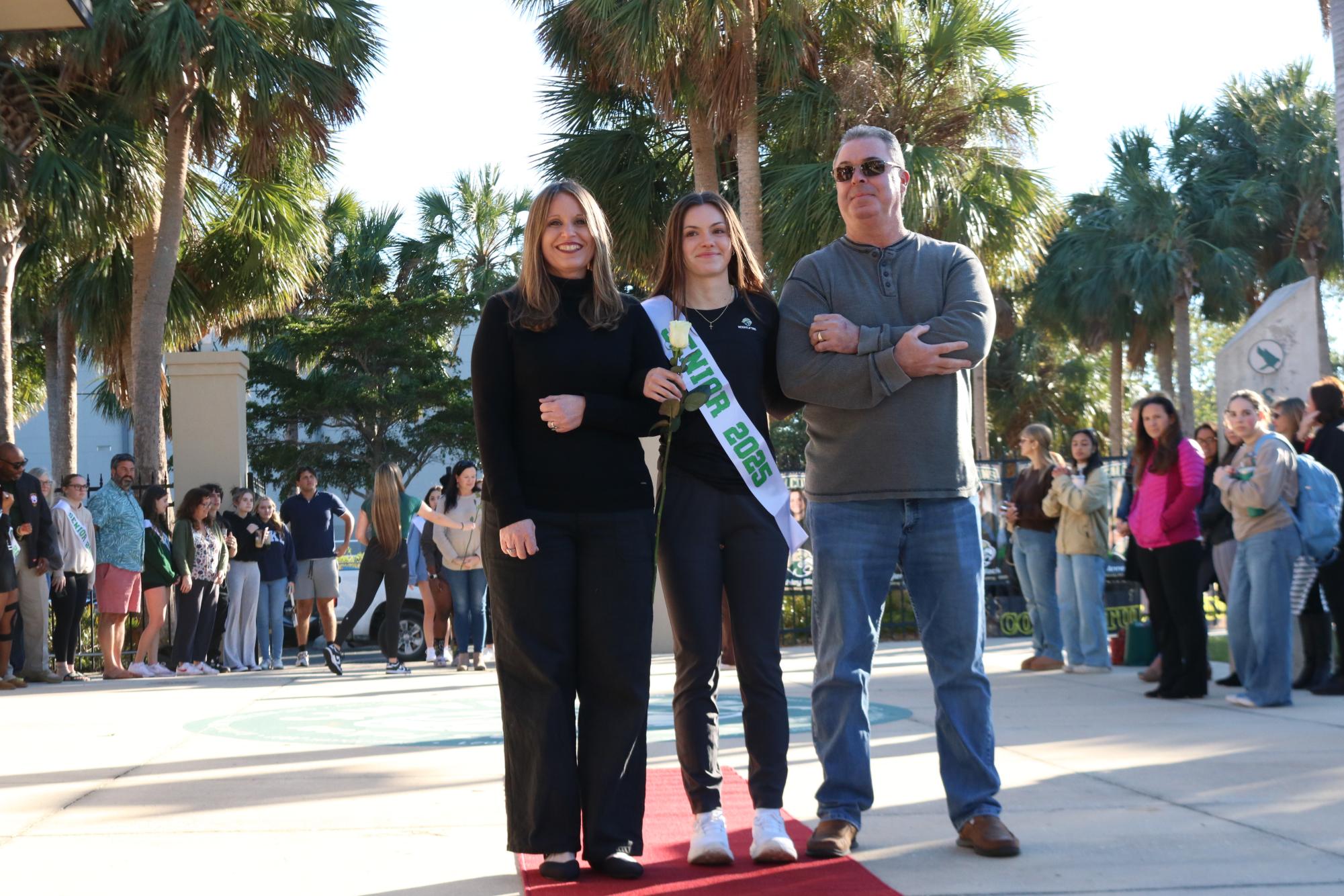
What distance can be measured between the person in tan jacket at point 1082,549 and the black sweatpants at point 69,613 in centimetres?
781

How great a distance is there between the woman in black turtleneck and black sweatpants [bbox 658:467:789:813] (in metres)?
0.11

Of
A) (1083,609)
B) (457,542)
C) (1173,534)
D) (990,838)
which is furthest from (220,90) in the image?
(990,838)

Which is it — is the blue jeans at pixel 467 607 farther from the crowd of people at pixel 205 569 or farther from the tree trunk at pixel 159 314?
the tree trunk at pixel 159 314

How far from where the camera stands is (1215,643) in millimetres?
11180

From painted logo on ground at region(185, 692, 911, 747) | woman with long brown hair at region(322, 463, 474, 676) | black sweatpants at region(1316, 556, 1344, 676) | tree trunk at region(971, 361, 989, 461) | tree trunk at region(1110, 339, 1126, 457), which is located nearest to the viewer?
painted logo on ground at region(185, 692, 911, 747)

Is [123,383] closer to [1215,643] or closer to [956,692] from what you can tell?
[1215,643]

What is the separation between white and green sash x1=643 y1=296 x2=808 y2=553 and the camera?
12.4ft

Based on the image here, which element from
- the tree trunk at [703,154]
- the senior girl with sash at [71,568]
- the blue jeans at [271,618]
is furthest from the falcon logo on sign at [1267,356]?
the senior girl with sash at [71,568]

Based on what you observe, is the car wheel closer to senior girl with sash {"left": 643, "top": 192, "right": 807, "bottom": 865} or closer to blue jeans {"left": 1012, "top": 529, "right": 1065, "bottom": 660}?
blue jeans {"left": 1012, "top": 529, "right": 1065, "bottom": 660}

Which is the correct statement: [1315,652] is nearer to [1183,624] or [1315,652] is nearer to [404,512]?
[1183,624]

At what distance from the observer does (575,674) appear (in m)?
3.66

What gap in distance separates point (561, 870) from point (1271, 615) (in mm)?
5127

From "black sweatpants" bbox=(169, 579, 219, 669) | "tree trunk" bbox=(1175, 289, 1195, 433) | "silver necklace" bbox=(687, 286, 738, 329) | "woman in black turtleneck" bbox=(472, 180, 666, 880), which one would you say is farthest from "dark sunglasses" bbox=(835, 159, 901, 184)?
"tree trunk" bbox=(1175, 289, 1195, 433)

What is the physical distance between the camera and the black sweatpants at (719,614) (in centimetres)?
373
